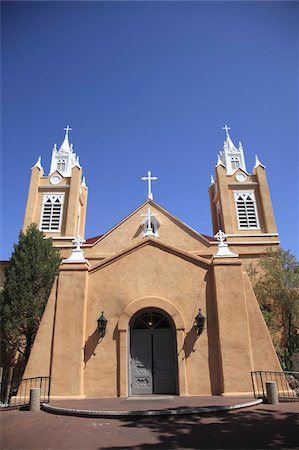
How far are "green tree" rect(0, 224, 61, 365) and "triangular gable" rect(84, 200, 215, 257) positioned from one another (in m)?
3.73

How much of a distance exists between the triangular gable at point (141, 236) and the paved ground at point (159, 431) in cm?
1473

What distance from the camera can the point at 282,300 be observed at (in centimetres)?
1902

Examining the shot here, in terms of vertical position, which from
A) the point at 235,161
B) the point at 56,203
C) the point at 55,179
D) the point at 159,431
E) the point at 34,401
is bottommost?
the point at 159,431

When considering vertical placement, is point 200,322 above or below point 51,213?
below

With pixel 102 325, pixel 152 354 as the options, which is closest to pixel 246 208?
pixel 152 354

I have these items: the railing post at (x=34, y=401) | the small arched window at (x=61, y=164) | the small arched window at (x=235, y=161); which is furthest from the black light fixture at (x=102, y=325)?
the small arched window at (x=235, y=161)

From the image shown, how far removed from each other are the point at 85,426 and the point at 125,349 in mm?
4049

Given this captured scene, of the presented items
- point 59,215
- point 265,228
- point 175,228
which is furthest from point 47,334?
point 265,228

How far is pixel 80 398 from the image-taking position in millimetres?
10820

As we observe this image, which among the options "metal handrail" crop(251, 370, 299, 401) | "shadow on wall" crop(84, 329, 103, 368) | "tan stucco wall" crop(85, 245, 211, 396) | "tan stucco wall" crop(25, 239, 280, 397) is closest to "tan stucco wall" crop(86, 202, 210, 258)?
"tan stucco wall" crop(85, 245, 211, 396)

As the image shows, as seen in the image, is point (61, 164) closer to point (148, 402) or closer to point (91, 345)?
point (91, 345)

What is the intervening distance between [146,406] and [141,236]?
14.9m

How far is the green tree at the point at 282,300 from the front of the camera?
59.9 ft

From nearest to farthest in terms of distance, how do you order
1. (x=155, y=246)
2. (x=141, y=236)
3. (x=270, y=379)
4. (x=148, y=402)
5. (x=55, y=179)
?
1. (x=148, y=402)
2. (x=270, y=379)
3. (x=155, y=246)
4. (x=141, y=236)
5. (x=55, y=179)
